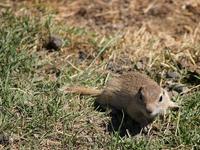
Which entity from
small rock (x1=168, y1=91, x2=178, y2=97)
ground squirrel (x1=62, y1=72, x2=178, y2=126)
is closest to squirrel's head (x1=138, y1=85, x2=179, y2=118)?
ground squirrel (x1=62, y1=72, x2=178, y2=126)

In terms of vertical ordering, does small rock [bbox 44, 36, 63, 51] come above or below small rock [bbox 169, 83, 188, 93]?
above

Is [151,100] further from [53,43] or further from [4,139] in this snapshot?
[53,43]

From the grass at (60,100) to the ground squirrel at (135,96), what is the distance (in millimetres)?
113

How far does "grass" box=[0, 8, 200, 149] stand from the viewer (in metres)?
5.10

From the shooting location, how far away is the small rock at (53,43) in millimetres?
6297

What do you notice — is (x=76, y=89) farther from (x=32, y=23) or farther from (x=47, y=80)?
(x=32, y=23)

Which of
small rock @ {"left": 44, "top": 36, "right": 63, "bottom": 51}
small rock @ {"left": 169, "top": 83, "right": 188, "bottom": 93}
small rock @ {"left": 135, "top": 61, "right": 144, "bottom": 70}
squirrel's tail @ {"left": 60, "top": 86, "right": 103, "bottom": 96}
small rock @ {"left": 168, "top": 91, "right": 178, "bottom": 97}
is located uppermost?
small rock @ {"left": 44, "top": 36, "right": 63, "bottom": 51}

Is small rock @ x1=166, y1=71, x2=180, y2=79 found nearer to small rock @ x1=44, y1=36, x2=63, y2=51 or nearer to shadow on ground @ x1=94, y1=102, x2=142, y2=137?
shadow on ground @ x1=94, y1=102, x2=142, y2=137

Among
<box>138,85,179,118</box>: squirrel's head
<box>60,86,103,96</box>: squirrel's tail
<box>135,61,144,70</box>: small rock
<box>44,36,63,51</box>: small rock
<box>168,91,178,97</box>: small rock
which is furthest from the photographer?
<box>44,36,63,51</box>: small rock

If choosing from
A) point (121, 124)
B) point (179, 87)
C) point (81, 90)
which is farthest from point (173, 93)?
point (81, 90)

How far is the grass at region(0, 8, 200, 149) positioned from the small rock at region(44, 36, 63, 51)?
2.6 inches

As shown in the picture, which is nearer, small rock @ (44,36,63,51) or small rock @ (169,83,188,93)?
small rock @ (169,83,188,93)

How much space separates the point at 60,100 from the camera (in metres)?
5.41

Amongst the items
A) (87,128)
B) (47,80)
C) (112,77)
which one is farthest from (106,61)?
(87,128)
